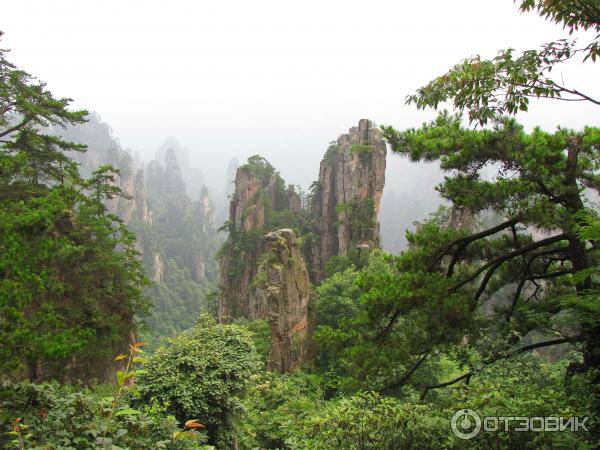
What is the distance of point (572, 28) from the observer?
3.41m

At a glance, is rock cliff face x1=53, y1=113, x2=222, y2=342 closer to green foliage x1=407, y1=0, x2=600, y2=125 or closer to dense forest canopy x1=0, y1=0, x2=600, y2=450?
dense forest canopy x1=0, y1=0, x2=600, y2=450

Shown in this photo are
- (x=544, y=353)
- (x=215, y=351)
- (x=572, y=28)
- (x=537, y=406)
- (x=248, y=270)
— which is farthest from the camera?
(x=248, y=270)

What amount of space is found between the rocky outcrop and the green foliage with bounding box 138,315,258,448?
16.6ft

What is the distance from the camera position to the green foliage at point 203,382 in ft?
25.1

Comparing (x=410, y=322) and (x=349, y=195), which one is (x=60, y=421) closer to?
(x=410, y=322)

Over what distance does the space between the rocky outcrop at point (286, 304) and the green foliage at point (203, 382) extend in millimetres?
5061

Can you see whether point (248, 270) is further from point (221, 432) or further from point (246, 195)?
point (221, 432)

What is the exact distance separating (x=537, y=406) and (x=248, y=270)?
26.0 m

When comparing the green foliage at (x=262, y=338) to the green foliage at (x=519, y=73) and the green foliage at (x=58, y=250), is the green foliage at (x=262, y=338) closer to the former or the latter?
the green foliage at (x=58, y=250)

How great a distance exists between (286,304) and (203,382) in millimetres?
6561

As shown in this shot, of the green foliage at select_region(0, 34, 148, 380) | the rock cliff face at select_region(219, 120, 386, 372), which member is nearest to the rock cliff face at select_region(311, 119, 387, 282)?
the rock cliff face at select_region(219, 120, 386, 372)

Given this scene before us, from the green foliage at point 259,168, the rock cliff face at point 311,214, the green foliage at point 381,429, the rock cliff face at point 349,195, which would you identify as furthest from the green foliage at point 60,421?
the green foliage at point 259,168

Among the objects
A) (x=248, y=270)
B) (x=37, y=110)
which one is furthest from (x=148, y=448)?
(x=248, y=270)

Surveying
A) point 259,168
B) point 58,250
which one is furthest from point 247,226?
point 58,250
